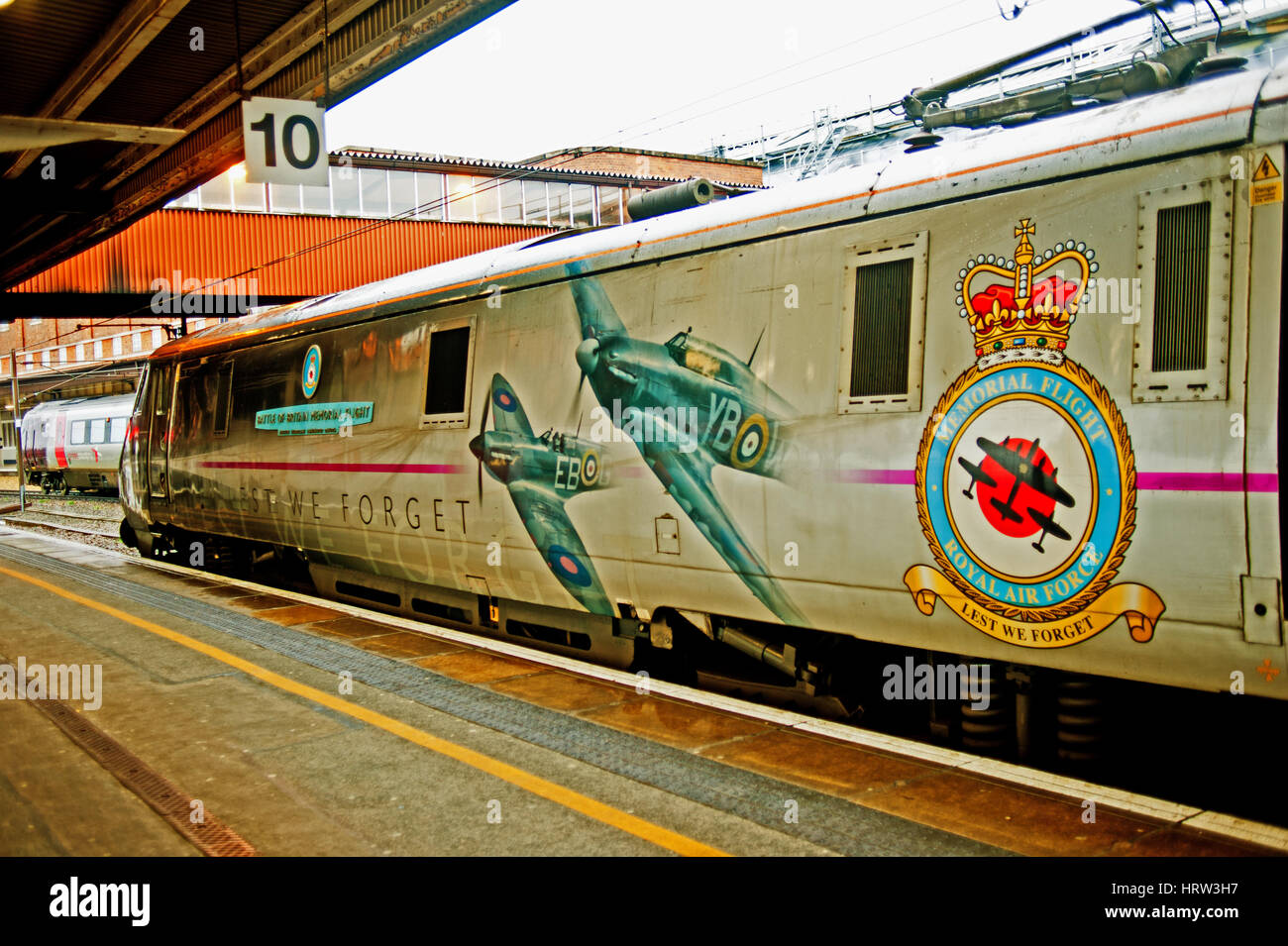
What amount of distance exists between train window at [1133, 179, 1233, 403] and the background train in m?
35.1

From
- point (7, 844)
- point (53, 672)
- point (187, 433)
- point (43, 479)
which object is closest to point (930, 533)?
point (7, 844)

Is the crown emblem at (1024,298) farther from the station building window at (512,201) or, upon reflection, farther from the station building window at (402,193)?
the station building window at (512,201)

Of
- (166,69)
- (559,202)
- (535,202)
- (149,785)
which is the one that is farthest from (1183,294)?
(559,202)

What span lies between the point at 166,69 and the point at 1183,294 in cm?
1091

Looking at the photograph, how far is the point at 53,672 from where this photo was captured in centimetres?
769

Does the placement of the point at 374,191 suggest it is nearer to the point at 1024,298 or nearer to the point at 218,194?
the point at 218,194

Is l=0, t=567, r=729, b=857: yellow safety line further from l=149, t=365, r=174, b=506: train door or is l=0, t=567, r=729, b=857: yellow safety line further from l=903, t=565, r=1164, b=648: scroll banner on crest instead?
l=149, t=365, r=174, b=506: train door

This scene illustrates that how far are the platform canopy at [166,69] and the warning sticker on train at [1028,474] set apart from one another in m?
5.51

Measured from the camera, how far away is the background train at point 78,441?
3631 cm

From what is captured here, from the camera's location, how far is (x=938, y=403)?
16.2ft

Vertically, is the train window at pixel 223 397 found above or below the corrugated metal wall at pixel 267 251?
below

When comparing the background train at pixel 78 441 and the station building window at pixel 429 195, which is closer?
the station building window at pixel 429 195

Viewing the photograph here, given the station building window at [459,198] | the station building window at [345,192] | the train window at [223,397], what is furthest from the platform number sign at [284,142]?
the station building window at [459,198]

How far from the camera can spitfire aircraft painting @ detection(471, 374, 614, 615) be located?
715 cm
